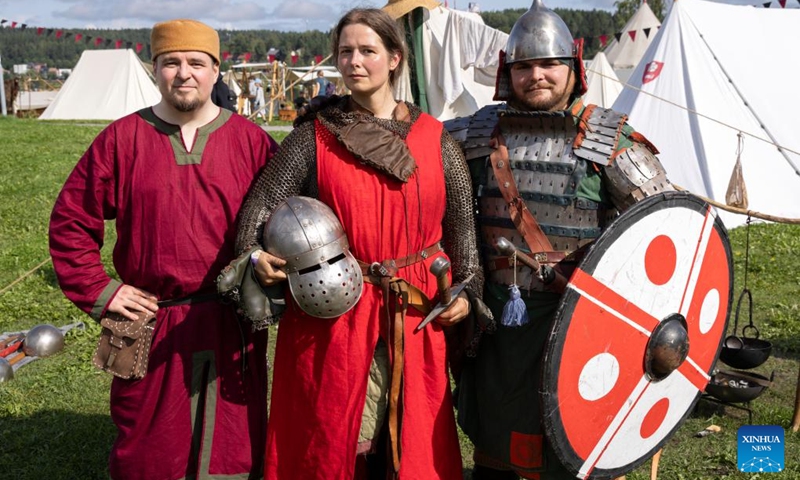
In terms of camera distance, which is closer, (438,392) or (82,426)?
(438,392)

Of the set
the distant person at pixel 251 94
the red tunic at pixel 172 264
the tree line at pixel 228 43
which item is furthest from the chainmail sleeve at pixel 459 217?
the tree line at pixel 228 43

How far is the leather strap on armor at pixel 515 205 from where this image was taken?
274 centimetres

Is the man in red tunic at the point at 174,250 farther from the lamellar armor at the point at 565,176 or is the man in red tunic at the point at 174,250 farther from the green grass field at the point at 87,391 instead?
the green grass field at the point at 87,391

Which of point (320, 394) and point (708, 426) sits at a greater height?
point (320, 394)

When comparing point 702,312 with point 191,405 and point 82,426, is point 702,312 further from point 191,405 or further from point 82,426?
point 82,426

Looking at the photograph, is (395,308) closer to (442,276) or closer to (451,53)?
(442,276)

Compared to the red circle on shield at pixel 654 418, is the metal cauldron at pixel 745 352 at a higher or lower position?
lower

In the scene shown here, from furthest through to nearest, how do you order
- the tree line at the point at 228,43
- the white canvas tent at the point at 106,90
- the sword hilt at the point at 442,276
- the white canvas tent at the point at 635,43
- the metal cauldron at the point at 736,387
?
the tree line at the point at 228,43 → the white canvas tent at the point at 635,43 → the white canvas tent at the point at 106,90 → the metal cauldron at the point at 736,387 → the sword hilt at the point at 442,276

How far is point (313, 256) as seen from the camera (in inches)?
95.7

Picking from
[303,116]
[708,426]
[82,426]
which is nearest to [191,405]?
[303,116]

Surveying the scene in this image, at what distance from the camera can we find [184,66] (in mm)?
2609

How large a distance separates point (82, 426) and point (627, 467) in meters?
2.92

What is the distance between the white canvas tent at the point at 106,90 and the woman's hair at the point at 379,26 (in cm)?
1974

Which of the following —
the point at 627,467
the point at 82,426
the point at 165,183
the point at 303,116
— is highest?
the point at 303,116
